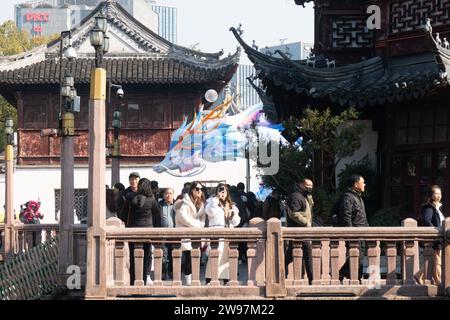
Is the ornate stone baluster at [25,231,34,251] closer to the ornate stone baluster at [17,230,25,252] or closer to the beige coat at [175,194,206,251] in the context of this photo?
the ornate stone baluster at [17,230,25,252]

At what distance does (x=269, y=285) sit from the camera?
13.2 meters

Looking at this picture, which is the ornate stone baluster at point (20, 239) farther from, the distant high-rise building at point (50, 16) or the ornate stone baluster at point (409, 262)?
the distant high-rise building at point (50, 16)

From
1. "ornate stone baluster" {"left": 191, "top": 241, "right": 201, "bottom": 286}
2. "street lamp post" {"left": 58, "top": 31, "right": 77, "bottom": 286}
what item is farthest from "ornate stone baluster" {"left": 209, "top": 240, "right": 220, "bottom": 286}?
"street lamp post" {"left": 58, "top": 31, "right": 77, "bottom": 286}

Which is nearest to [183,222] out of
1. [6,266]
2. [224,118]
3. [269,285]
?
[269,285]

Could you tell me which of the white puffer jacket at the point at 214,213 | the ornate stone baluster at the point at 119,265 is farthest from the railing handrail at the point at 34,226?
the ornate stone baluster at the point at 119,265

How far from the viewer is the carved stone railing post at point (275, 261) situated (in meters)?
13.2

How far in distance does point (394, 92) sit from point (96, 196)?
6.42 m

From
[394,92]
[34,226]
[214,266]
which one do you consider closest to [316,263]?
[214,266]

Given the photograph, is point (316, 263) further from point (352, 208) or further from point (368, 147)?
point (368, 147)

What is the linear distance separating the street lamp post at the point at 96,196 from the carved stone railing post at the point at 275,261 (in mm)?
2017

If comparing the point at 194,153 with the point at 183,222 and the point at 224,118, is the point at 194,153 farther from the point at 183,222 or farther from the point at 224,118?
the point at 183,222

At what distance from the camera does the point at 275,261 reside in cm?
1323

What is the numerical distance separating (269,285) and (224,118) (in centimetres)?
2482

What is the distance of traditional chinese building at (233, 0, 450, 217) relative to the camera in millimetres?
18047
